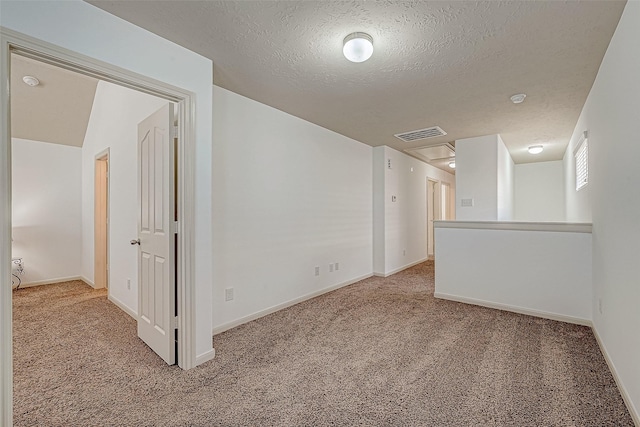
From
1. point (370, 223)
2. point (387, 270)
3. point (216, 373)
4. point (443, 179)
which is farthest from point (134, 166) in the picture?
point (443, 179)

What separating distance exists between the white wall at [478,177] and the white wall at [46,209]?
20.2 ft

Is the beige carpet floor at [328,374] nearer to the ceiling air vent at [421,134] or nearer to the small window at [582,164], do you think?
the small window at [582,164]

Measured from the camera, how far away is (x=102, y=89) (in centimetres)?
390

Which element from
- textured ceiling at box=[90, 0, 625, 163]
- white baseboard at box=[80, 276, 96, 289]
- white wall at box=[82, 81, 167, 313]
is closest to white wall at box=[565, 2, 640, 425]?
textured ceiling at box=[90, 0, 625, 163]

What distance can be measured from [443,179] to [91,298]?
777cm

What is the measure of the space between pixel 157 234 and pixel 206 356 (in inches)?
39.7

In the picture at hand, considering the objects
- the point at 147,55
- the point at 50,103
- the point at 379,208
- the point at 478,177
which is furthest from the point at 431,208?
the point at 50,103

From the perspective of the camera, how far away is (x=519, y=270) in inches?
135

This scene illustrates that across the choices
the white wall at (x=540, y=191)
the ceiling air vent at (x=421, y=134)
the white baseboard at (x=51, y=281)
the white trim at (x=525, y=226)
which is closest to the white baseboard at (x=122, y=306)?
the white baseboard at (x=51, y=281)

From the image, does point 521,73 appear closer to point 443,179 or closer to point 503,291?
point 503,291

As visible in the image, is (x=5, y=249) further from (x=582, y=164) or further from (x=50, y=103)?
(x=582, y=164)

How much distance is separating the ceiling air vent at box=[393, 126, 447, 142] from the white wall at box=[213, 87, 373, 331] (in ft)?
2.58

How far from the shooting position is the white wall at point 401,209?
5.33 m

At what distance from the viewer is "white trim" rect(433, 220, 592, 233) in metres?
3.07
